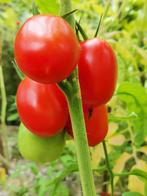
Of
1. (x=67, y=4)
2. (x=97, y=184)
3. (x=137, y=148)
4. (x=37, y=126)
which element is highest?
(x=67, y=4)

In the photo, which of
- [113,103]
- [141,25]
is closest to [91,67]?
[113,103]

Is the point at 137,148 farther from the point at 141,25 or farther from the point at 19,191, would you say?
the point at 19,191

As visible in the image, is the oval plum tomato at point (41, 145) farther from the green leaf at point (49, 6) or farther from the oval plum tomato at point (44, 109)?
the green leaf at point (49, 6)

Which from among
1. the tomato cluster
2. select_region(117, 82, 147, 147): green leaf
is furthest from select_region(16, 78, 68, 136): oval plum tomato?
select_region(117, 82, 147, 147): green leaf

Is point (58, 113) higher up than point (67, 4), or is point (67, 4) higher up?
point (67, 4)

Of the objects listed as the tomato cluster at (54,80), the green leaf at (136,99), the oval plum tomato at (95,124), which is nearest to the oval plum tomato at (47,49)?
the tomato cluster at (54,80)

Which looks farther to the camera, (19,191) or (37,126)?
(19,191)

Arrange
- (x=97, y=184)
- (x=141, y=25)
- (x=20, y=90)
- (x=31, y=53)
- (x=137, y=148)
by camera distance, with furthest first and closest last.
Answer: (x=97, y=184) < (x=141, y=25) < (x=137, y=148) < (x=20, y=90) < (x=31, y=53)
